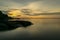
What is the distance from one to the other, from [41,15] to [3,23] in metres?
6.15

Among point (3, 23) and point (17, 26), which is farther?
point (17, 26)

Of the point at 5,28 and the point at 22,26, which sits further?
the point at 22,26

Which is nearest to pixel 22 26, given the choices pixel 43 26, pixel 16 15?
pixel 43 26

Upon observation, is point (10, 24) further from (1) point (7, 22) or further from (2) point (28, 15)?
(2) point (28, 15)

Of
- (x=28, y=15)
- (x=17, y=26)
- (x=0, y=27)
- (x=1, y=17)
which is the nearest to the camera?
(x=28, y=15)

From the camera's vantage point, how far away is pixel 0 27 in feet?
62.9

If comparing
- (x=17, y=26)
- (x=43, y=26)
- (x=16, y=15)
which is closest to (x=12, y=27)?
(x=17, y=26)

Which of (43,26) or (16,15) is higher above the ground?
(16,15)

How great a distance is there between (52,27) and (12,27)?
4932 mm

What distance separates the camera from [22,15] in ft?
48.1

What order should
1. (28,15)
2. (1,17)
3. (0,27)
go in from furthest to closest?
(1,17), (0,27), (28,15)

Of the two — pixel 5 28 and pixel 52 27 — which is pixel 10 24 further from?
pixel 52 27

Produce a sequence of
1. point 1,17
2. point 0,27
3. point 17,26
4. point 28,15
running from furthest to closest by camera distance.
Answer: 1. point 17,26
2. point 1,17
3. point 0,27
4. point 28,15

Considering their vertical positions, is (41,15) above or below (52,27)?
above
